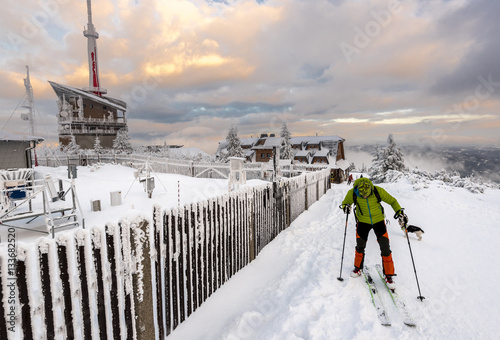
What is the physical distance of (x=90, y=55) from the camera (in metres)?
51.7

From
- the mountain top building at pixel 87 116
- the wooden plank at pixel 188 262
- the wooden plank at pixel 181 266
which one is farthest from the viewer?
the mountain top building at pixel 87 116

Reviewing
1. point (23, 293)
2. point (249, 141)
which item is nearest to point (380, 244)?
point (23, 293)

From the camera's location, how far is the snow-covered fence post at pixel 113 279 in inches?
94.3

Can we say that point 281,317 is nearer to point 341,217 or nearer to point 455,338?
point 455,338

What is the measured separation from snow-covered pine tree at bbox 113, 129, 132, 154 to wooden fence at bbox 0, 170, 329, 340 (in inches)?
1788

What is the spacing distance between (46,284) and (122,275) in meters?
0.69

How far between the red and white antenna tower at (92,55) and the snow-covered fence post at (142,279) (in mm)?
60582

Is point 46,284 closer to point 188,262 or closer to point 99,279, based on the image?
point 99,279

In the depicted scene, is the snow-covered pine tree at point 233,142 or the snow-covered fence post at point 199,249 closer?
the snow-covered fence post at point 199,249

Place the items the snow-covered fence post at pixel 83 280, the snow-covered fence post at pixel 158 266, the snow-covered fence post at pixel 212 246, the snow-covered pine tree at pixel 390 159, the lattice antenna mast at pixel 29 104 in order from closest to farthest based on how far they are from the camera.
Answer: the snow-covered fence post at pixel 83 280 < the snow-covered fence post at pixel 158 266 < the snow-covered fence post at pixel 212 246 < the lattice antenna mast at pixel 29 104 < the snow-covered pine tree at pixel 390 159

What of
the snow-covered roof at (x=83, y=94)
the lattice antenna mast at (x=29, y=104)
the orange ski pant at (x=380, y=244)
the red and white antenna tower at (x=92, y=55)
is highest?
the red and white antenna tower at (x=92, y=55)

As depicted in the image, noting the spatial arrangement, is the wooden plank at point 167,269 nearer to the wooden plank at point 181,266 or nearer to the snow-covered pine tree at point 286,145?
the wooden plank at point 181,266

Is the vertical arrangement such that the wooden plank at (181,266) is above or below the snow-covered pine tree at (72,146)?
below

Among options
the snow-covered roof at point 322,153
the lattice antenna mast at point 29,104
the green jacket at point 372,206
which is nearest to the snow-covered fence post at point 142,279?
the green jacket at point 372,206
